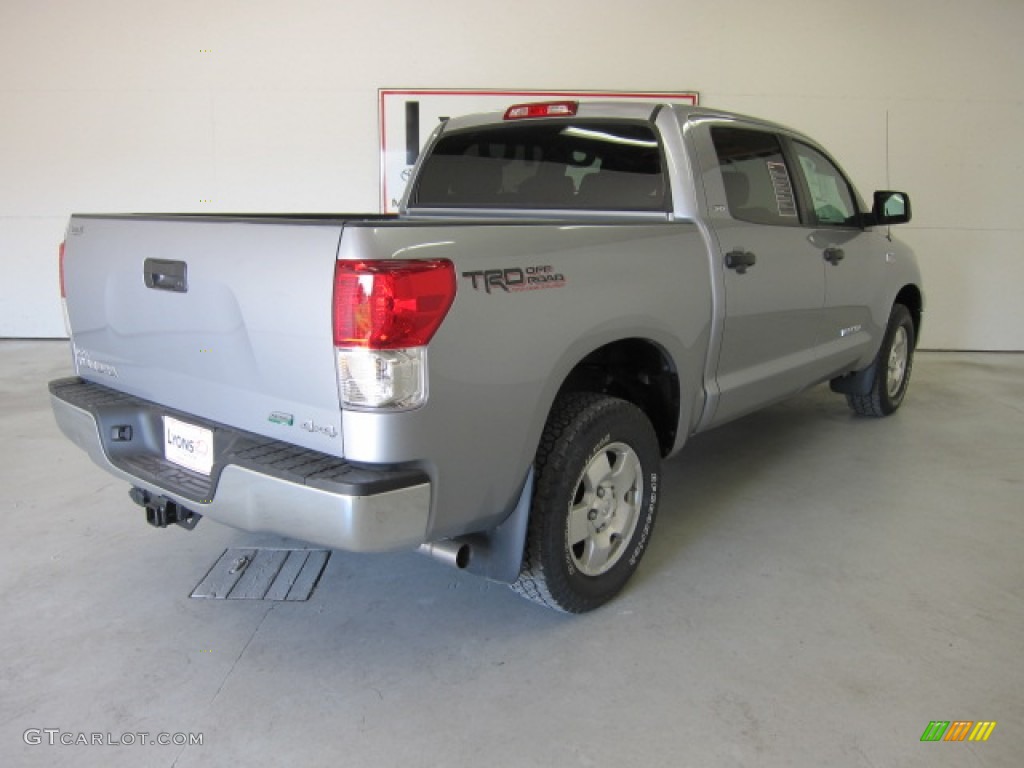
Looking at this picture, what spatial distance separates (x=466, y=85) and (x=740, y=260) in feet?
17.2

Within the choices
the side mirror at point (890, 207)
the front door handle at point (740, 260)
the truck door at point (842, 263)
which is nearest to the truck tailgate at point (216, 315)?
the front door handle at point (740, 260)

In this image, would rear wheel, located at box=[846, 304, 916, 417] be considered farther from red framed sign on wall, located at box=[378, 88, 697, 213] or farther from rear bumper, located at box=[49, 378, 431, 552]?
rear bumper, located at box=[49, 378, 431, 552]

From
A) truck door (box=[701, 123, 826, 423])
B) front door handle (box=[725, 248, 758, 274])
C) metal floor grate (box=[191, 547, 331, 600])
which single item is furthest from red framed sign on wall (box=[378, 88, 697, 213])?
metal floor grate (box=[191, 547, 331, 600])

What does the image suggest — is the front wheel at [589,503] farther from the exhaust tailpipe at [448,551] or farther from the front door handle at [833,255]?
the front door handle at [833,255]

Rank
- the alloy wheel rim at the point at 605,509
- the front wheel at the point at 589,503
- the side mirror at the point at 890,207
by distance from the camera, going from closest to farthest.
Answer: the front wheel at the point at 589,503 < the alloy wheel rim at the point at 605,509 < the side mirror at the point at 890,207

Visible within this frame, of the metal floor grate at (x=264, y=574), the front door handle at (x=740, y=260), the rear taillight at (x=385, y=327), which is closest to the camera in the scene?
the rear taillight at (x=385, y=327)

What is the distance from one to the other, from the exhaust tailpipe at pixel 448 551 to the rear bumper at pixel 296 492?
0.89ft

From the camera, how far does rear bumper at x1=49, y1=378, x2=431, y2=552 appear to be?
6.21 ft

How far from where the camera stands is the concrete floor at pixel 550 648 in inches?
82.5

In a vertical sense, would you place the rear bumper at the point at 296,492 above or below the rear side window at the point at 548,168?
below

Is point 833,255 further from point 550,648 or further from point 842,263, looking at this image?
point 550,648

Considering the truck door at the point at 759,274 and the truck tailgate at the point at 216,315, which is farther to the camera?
the truck door at the point at 759,274

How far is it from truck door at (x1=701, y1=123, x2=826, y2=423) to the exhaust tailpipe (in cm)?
137

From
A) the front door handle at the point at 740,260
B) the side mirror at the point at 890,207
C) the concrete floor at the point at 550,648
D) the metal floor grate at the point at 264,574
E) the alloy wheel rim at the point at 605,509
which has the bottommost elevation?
the concrete floor at the point at 550,648
